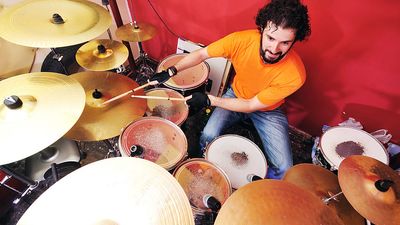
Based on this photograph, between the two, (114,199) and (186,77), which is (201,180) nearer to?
(114,199)

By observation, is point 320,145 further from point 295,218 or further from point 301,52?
point 295,218

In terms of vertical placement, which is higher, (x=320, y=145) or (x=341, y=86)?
(x=341, y=86)

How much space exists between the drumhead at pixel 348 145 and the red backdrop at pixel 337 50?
287 millimetres

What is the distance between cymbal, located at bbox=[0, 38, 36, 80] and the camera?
1840 mm

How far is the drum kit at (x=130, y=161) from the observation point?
892 millimetres

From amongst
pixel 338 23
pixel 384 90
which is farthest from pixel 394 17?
pixel 384 90

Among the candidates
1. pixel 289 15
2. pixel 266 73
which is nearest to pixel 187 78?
pixel 266 73

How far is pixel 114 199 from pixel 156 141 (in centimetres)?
73

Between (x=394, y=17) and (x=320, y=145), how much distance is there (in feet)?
3.34

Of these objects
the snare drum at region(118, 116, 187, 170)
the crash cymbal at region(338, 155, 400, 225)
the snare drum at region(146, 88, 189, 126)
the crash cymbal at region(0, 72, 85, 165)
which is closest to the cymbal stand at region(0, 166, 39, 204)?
the crash cymbal at region(0, 72, 85, 165)

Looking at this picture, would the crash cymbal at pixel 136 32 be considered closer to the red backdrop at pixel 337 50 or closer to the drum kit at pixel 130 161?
the drum kit at pixel 130 161

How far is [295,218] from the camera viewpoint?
821 millimetres

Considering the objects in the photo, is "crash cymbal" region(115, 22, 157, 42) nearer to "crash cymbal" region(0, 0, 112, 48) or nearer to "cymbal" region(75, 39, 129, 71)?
"cymbal" region(75, 39, 129, 71)

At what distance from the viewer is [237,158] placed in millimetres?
1735
